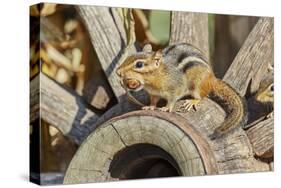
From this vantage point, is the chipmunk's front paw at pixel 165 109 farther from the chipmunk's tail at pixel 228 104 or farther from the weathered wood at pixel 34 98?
the weathered wood at pixel 34 98

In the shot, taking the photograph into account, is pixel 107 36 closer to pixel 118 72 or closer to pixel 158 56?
pixel 118 72

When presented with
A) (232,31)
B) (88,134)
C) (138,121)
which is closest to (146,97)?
(138,121)

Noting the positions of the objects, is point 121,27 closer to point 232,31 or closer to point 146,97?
point 146,97

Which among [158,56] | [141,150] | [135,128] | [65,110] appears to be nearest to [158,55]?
[158,56]

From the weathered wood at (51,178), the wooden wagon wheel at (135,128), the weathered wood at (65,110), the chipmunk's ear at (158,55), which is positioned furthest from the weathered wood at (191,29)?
the weathered wood at (51,178)

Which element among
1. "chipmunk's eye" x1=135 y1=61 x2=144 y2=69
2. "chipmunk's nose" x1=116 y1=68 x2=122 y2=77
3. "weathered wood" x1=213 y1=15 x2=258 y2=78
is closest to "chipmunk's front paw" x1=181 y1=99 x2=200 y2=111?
"weathered wood" x1=213 y1=15 x2=258 y2=78

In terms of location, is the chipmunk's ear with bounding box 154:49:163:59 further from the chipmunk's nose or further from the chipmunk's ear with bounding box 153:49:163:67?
the chipmunk's nose
